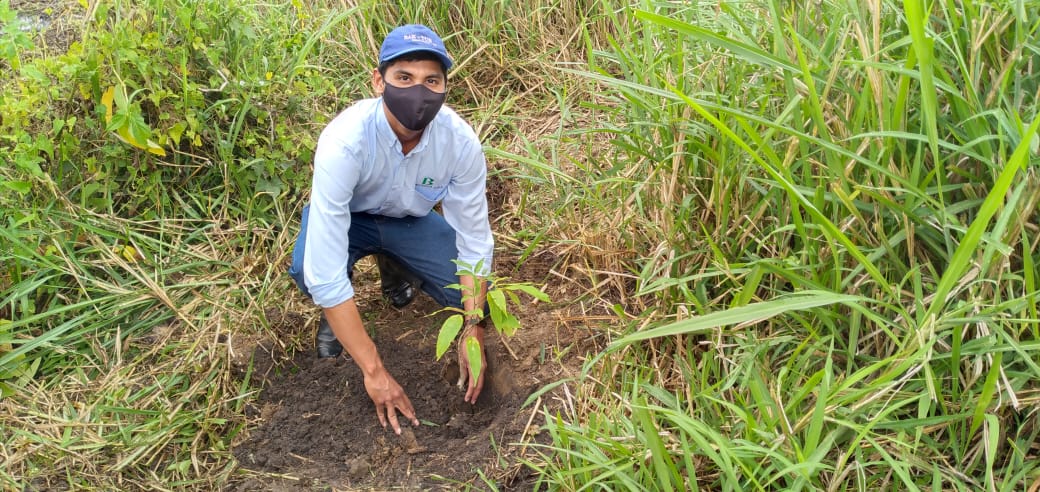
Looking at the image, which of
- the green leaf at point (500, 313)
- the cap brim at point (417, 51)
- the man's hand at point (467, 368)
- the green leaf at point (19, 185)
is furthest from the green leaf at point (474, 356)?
the green leaf at point (19, 185)

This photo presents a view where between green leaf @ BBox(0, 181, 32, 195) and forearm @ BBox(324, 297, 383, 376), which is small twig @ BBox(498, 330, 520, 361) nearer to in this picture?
forearm @ BBox(324, 297, 383, 376)

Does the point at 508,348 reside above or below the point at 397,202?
below

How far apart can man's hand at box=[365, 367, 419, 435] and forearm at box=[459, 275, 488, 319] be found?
32 centimetres

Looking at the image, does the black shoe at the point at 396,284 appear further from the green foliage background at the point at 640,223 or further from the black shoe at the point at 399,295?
the green foliage background at the point at 640,223

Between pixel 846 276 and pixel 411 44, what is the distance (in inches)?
51.4

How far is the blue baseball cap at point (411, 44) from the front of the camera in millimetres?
2361

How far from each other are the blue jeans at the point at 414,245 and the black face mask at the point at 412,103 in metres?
0.56

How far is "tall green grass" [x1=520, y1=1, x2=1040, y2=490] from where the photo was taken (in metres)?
1.70

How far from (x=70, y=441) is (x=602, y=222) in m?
1.76

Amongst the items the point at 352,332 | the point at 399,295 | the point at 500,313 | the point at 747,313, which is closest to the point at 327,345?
the point at 399,295

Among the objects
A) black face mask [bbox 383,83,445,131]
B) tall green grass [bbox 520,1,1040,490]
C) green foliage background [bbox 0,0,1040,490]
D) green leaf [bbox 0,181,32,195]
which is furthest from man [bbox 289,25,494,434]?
green leaf [bbox 0,181,32,195]

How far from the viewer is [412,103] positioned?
2.41 meters

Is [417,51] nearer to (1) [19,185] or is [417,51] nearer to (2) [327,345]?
(2) [327,345]

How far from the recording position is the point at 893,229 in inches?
75.9
